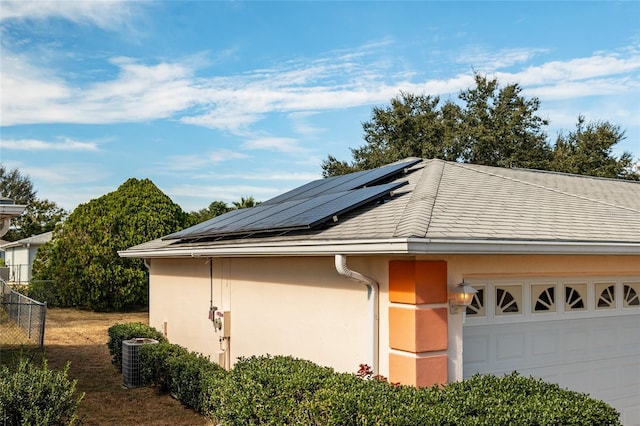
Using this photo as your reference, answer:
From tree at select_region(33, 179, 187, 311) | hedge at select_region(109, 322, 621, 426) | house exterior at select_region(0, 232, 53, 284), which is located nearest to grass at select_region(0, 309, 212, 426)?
hedge at select_region(109, 322, 621, 426)

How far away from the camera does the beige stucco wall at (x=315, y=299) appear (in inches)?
237

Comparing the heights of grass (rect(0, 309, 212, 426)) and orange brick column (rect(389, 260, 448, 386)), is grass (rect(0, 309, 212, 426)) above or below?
below

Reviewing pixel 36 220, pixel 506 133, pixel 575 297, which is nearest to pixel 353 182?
pixel 575 297

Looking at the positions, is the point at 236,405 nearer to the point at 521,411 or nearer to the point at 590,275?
the point at 521,411

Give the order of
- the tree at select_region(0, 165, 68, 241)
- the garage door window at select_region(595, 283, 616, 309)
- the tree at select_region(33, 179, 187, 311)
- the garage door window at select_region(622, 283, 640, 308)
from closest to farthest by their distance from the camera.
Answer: the garage door window at select_region(595, 283, 616, 309), the garage door window at select_region(622, 283, 640, 308), the tree at select_region(33, 179, 187, 311), the tree at select_region(0, 165, 68, 241)

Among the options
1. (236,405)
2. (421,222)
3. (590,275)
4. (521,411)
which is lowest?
(236,405)

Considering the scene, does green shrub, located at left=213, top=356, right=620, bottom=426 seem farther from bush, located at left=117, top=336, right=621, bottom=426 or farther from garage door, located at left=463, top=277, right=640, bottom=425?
garage door, located at left=463, top=277, right=640, bottom=425

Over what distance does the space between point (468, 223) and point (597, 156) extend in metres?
26.3

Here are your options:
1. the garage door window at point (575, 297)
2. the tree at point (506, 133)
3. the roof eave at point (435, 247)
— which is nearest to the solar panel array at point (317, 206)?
the roof eave at point (435, 247)

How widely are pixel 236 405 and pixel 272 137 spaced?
16.3 metres

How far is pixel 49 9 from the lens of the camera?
1219 centimetres

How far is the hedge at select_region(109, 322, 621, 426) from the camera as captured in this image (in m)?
4.54

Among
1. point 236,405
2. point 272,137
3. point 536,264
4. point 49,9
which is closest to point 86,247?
point 272,137

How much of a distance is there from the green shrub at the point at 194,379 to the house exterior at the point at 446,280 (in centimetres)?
68
